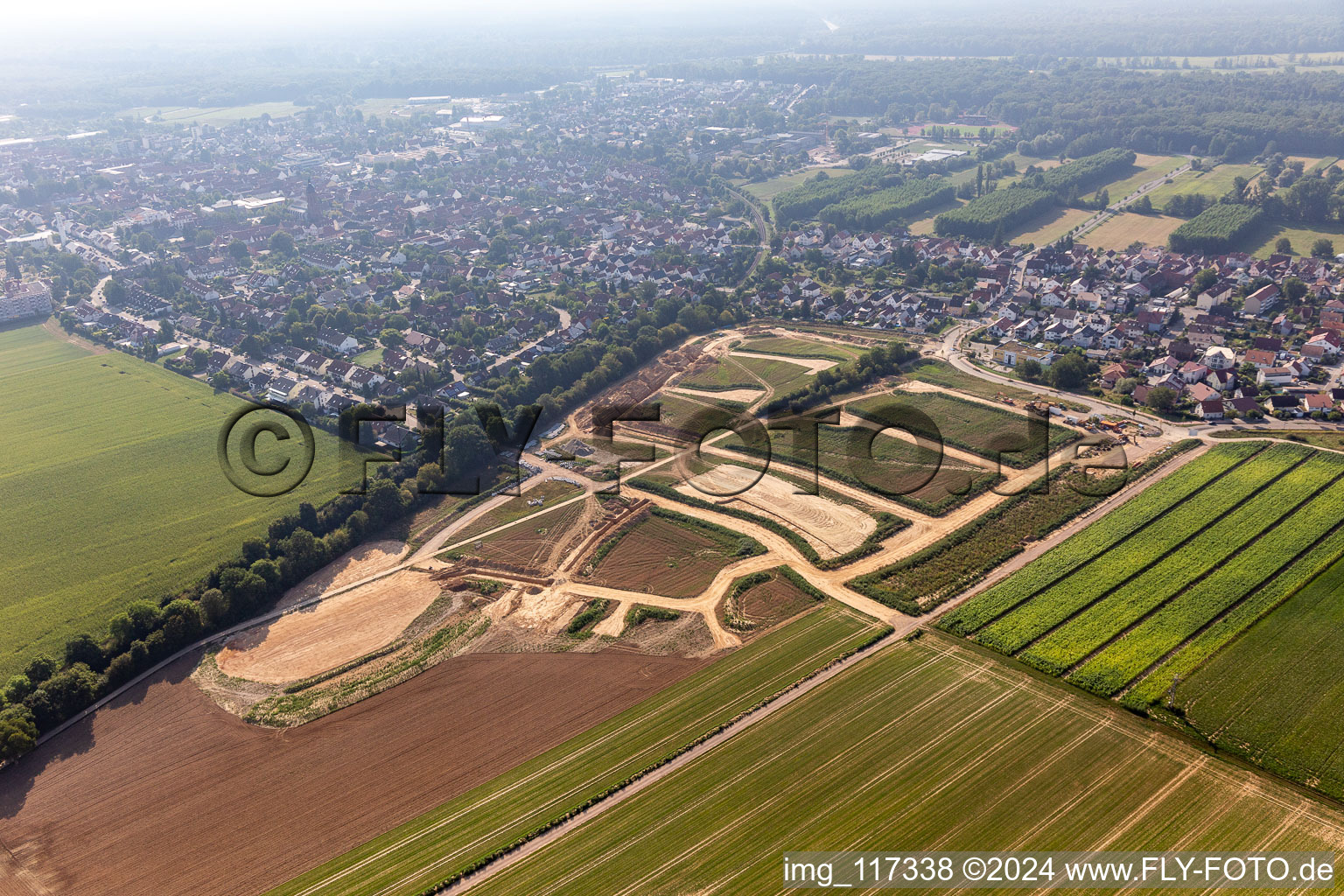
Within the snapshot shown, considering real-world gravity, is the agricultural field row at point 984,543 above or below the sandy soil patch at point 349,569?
above

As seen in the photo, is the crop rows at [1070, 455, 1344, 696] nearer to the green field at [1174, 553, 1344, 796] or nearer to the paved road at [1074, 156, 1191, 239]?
the green field at [1174, 553, 1344, 796]

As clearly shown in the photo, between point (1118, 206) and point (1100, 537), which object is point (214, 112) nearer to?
point (1118, 206)

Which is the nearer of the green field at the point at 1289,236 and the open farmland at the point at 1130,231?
the green field at the point at 1289,236

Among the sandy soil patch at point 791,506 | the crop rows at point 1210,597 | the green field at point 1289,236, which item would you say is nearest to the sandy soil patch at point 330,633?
the sandy soil patch at point 791,506

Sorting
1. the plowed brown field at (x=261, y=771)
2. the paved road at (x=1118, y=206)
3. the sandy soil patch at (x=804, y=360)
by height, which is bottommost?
the plowed brown field at (x=261, y=771)

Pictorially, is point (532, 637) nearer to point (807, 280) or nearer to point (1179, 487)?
point (1179, 487)

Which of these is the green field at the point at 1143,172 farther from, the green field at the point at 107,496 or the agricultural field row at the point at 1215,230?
the green field at the point at 107,496
